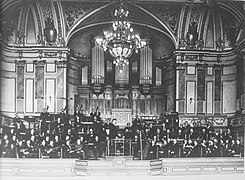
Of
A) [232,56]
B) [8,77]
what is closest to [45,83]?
[8,77]

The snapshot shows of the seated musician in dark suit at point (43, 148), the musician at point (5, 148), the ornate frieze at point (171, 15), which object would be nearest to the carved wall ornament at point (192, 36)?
the ornate frieze at point (171, 15)

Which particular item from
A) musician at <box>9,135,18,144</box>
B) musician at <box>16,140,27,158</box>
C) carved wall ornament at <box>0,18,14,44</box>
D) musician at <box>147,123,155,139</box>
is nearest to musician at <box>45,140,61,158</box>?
musician at <box>16,140,27,158</box>

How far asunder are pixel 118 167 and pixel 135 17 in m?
1.91

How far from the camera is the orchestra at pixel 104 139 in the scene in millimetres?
5906

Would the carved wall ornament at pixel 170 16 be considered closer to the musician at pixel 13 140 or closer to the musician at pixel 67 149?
the musician at pixel 67 149

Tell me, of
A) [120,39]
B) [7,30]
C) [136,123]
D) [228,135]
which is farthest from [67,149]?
[228,135]

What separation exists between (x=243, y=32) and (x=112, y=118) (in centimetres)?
202

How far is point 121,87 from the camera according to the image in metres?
6.12

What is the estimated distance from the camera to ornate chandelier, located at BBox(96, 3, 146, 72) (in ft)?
20.0

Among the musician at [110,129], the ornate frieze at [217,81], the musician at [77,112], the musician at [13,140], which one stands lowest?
the musician at [13,140]

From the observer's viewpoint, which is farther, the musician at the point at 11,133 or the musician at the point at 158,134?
the musician at the point at 158,134

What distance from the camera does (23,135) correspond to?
5.90m

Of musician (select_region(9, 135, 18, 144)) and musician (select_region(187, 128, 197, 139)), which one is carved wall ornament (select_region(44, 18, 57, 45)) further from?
musician (select_region(187, 128, 197, 139))

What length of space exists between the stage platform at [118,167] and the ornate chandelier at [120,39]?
1231mm
